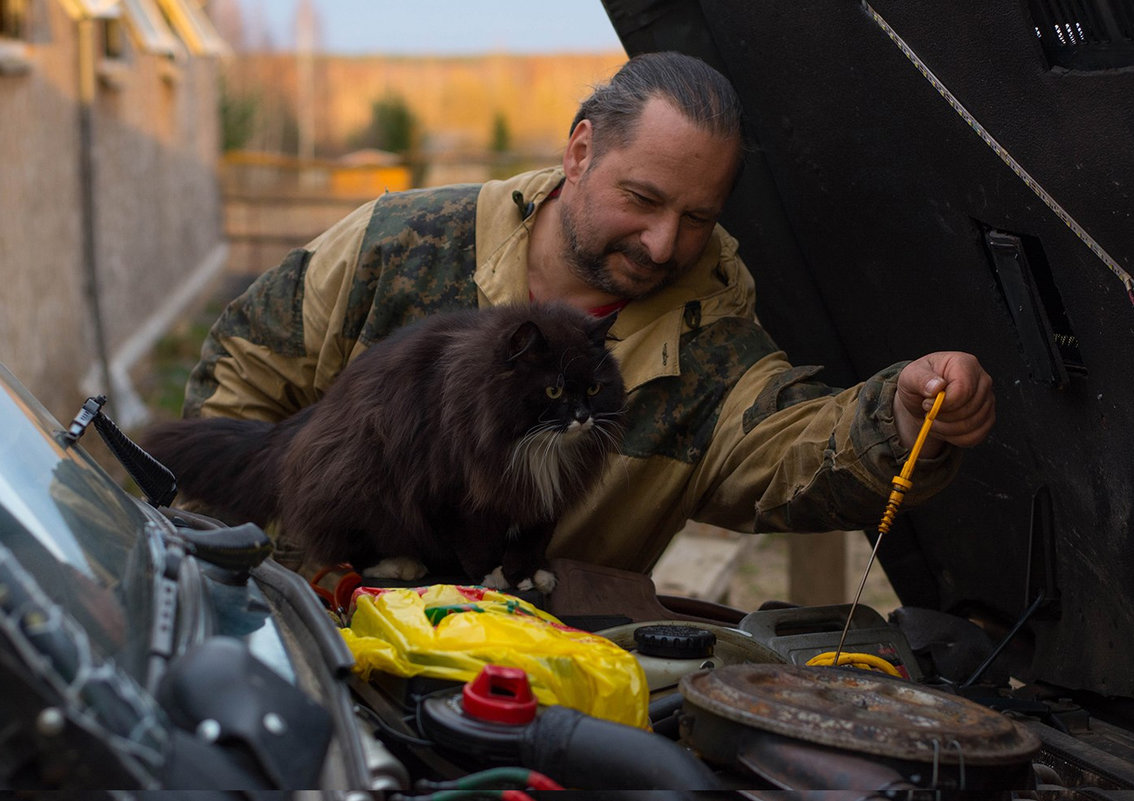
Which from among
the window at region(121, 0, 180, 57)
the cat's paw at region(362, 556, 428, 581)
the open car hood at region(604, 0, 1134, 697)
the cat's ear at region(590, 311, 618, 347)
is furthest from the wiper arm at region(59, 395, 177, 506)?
the window at region(121, 0, 180, 57)

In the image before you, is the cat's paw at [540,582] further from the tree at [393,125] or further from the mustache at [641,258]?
the tree at [393,125]

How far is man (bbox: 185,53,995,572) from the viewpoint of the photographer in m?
2.79

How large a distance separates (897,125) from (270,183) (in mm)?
15395

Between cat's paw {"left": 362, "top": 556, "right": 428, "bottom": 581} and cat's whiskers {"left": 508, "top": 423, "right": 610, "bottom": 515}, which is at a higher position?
cat's whiskers {"left": 508, "top": 423, "right": 610, "bottom": 515}

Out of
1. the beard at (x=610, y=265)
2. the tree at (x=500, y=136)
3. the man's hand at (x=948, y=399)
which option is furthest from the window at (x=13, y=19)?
the tree at (x=500, y=136)

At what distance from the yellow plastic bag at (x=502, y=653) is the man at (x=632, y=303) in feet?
2.97

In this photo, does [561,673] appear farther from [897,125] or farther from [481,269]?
[481,269]

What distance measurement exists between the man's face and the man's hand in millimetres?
768

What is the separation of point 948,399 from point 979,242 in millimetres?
458

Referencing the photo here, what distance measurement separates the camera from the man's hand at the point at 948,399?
85.0 inches

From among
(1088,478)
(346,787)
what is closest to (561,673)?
(346,787)

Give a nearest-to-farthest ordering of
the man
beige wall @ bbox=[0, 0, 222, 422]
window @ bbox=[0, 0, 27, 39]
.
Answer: the man
window @ bbox=[0, 0, 27, 39]
beige wall @ bbox=[0, 0, 222, 422]

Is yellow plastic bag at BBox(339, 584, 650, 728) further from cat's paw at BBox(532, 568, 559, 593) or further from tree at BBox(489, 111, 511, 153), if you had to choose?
tree at BBox(489, 111, 511, 153)

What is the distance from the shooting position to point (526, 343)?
2.53m
